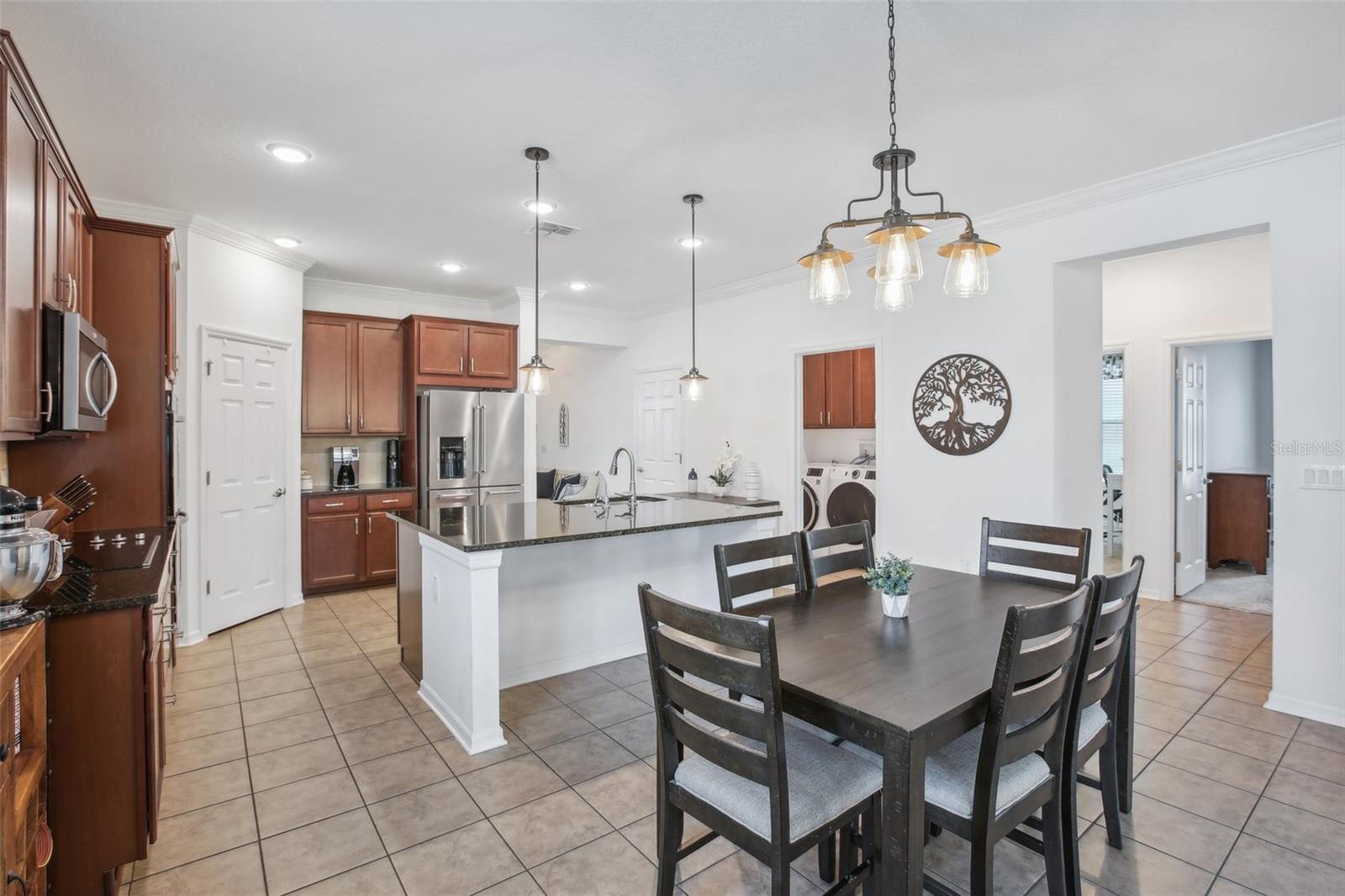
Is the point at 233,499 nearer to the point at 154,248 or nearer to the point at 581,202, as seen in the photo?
the point at 154,248

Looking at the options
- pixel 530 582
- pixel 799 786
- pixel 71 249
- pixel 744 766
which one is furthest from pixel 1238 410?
pixel 71 249

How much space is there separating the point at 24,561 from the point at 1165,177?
4.56m

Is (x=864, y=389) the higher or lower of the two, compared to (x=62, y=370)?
higher

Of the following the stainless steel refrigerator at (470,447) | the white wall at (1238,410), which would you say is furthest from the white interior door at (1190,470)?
the stainless steel refrigerator at (470,447)

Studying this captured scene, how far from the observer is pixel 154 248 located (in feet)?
9.50

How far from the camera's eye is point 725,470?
5.78 m

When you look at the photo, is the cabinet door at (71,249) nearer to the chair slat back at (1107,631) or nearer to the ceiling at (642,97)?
the ceiling at (642,97)

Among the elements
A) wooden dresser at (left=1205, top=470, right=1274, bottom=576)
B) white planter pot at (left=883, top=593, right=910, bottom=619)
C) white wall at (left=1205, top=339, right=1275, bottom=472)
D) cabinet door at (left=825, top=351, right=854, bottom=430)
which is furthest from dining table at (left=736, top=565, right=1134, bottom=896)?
white wall at (left=1205, top=339, right=1275, bottom=472)

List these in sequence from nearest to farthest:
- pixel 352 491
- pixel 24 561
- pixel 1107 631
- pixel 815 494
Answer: pixel 24 561 → pixel 1107 631 → pixel 352 491 → pixel 815 494

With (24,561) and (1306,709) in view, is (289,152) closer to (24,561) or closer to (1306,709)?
(24,561)

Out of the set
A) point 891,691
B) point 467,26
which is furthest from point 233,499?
point 891,691

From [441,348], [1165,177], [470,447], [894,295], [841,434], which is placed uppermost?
[1165,177]

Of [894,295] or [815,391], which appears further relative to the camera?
[815,391]

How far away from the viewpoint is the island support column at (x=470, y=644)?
8.80 feet
